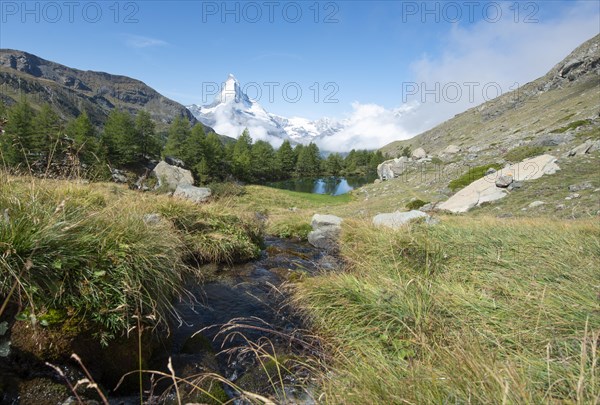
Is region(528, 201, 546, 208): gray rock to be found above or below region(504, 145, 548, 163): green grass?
below

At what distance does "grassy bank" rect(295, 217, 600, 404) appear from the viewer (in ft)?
6.57

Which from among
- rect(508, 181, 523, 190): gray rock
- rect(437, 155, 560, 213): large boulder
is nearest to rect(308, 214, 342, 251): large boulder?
rect(437, 155, 560, 213): large boulder

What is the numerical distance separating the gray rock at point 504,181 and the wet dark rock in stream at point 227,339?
Result: 42.0 ft

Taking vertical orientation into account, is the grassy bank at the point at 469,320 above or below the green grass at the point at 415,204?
below

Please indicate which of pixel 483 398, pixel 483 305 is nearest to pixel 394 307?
pixel 483 305

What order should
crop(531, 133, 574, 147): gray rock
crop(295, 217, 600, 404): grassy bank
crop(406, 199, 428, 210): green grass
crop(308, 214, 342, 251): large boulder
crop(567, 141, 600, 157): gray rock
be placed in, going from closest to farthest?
1. crop(295, 217, 600, 404): grassy bank
2. crop(308, 214, 342, 251): large boulder
3. crop(567, 141, 600, 157): gray rock
4. crop(406, 199, 428, 210): green grass
5. crop(531, 133, 574, 147): gray rock

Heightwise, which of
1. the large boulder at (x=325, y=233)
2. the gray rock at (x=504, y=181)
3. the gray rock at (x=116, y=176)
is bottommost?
the large boulder at (x=325, y=233)

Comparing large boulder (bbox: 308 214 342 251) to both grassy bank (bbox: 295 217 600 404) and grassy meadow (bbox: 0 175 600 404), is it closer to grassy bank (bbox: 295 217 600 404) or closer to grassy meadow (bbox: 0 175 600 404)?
grassy bank (bbox: 295 217 600 404)

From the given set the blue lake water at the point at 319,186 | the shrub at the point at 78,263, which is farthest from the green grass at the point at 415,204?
the blue lake water at the point at 319,186

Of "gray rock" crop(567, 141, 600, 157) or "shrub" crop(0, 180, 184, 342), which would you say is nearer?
"shrub" crop(0, 180, 184, 342)

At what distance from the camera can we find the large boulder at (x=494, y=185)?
16.1m

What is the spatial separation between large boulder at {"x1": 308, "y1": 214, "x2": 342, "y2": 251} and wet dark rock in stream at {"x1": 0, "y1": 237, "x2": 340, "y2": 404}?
322 cm

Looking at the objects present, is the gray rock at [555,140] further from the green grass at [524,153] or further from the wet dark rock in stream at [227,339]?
the wet dark rock in stream at [227,339]

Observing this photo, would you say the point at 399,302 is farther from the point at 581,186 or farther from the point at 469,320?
the point at 581,186
